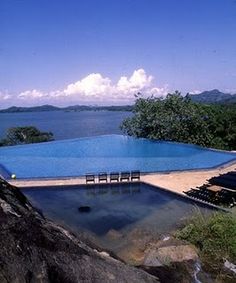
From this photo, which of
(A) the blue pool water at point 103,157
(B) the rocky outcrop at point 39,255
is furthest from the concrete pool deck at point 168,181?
(B) the rocky outcrop at point 39,255

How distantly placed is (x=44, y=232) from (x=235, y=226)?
6.28 m

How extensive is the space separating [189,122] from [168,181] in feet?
43.2

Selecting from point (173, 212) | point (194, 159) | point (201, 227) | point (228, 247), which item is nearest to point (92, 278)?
point (228, 247)

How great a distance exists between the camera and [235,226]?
28.5 feet

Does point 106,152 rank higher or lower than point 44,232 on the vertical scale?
lower

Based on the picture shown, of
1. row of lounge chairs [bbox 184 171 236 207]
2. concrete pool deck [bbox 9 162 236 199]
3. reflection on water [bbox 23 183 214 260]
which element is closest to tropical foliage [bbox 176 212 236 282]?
reflection on water [bbox 23 183 214 260]

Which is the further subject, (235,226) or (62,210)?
(62,210)

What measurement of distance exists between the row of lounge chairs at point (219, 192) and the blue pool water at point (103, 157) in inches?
235

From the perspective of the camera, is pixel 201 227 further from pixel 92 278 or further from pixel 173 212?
pixel 92 278

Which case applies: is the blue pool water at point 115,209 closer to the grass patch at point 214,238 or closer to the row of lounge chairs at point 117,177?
the row of lounge chairs at point 117,177

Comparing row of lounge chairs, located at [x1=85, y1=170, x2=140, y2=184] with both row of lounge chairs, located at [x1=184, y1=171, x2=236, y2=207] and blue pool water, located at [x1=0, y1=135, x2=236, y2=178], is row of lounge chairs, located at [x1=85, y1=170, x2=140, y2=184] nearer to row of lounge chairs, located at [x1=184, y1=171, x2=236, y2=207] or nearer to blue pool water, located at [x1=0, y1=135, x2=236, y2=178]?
blue pool water, located at [x1=0, y1=135, x2=236, y2=178]

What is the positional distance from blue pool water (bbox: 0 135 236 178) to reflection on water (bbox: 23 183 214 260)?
340 centimetres

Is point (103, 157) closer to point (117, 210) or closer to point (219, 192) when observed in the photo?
point (117, 210)

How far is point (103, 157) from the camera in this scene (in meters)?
A: 25.8
